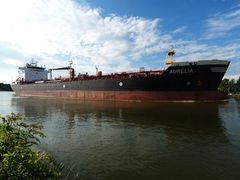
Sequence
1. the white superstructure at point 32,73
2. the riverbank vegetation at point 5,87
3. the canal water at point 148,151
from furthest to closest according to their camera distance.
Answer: the riverbank vegetation at point 5,87 < the white superstructure at point 32,73 < the canal water at point 148,151

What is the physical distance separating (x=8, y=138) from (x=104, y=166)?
3.51 m

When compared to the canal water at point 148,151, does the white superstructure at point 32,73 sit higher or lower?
higher

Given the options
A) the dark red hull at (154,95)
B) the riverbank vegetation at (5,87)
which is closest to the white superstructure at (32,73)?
the dark red hull at (154,95)

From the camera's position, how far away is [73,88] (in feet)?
122

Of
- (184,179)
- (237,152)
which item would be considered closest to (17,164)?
(184,179)

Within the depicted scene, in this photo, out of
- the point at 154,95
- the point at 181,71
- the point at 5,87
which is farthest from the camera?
the point at 5,87

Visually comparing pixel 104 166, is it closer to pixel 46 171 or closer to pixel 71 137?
pixel 46 171

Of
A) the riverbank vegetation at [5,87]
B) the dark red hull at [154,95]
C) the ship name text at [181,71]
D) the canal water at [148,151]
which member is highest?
the ship name text at [181,71]

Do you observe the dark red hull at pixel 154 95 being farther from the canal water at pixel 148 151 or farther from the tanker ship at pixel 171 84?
the canal water at pixel 148 151

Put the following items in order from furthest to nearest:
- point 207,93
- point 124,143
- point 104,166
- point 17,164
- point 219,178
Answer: point 207,93 < point 124,143 < point 104,166 < point 219,178 < point 17,164

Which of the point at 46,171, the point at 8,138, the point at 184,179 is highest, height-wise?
the point at 8,138

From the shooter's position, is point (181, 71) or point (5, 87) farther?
point (5, 87)

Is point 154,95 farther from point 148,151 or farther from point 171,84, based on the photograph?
point 148,151

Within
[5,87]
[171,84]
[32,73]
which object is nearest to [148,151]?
[171,84]
